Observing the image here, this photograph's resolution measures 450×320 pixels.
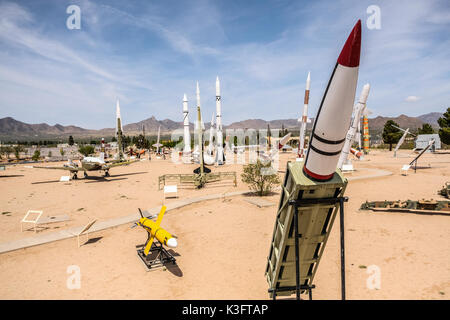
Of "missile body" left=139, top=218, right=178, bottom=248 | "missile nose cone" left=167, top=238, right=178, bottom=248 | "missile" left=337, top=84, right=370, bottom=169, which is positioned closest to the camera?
"missile nose cone" left=167, top=238, right=178, bottom=248

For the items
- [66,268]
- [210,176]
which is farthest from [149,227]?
[210,176]

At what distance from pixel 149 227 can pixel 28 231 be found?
8.84 metres

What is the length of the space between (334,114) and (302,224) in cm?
263

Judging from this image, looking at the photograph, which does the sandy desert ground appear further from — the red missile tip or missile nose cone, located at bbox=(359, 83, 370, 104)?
missile nose cone, located at bbox=(359, 83, 370, 104)

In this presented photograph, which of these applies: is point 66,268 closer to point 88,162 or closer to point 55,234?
point 55,234

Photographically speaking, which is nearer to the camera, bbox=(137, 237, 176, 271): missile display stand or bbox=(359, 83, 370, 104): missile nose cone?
bbox=(137, 237, 176, 271): missile display stand

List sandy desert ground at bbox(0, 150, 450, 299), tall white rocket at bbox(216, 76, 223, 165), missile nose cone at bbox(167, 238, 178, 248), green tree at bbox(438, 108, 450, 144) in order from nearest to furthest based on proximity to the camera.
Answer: sandy desert ground at bbox(0, 150, 450, 299) < missile nose cone at bbox(167, 238, 178, 248) < tall white rocket at bbox(216, 76, 223, 165) < green tree at bbox(438, 108, 450, 144)

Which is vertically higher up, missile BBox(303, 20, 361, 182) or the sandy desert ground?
missile BBox(303, 20, 361, 182)

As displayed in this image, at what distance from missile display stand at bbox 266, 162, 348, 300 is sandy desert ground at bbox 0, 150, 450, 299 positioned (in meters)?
1.98

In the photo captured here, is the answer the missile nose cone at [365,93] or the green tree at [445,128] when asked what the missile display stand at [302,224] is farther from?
the green tree at [445,128]

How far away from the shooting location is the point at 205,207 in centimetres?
1850

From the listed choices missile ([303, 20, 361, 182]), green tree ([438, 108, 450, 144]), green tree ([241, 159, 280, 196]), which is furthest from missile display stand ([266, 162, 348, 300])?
green tree ([438, 108, 450, 144])

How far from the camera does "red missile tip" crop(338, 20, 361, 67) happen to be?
427 cm

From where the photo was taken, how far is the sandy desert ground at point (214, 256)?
28.1 ft
